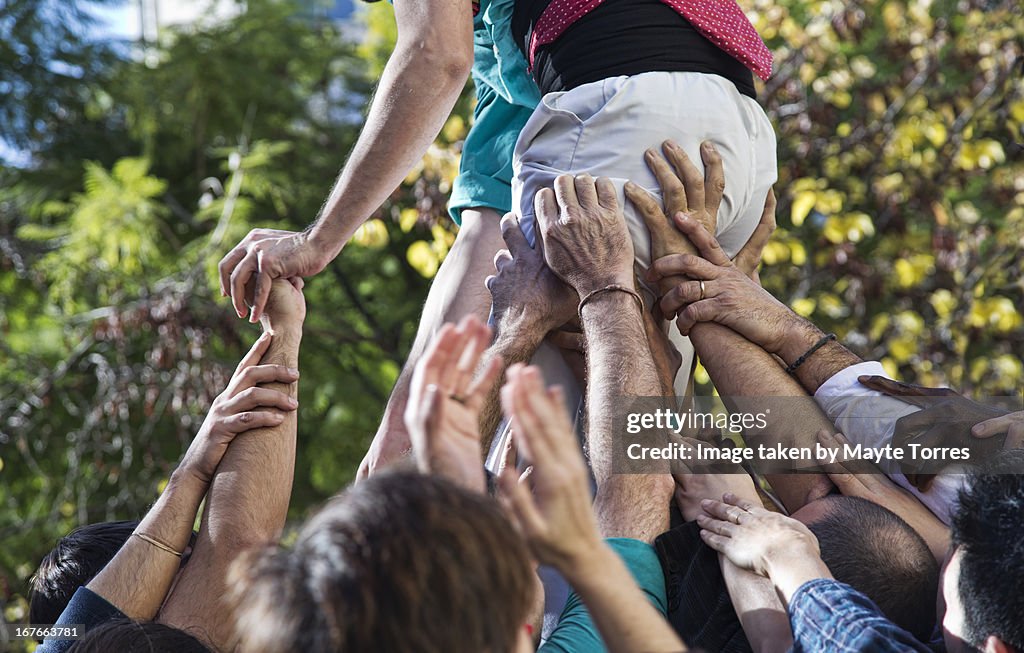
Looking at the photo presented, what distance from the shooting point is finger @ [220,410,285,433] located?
2.27 meters

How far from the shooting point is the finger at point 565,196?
2186 mm

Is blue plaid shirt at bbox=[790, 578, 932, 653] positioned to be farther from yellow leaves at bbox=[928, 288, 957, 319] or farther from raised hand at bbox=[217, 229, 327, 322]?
yellow leaves at bbox=[928, 288, 957, 319]

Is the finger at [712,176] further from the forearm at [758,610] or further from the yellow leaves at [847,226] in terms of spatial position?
the yellow leaves at [847,226]

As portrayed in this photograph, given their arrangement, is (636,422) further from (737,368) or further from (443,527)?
(443,527)

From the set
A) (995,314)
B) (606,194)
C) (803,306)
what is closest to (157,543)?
(606,194)

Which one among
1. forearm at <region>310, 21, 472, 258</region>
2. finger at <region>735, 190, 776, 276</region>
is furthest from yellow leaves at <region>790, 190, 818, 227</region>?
forearm at <region>310, 21, 472, 258</region>

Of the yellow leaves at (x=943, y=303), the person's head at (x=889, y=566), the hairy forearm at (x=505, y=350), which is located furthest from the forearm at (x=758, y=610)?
the yellow leaves at (x=943, y=303)

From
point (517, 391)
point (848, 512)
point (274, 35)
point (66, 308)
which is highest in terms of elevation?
point (517, 391)

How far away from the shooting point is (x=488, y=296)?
2.49 metres

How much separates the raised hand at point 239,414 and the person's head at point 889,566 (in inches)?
42.1

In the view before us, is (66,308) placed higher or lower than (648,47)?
lower

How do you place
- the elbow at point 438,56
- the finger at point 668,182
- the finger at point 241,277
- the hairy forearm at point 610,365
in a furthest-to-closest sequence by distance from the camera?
the finger at point 241,277, the finger at point 668,182, the elbow at point 438,56, the hairy forearm at point 610,365

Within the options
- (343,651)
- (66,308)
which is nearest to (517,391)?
(343,651)

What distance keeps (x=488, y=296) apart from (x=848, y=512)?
2.95ft
